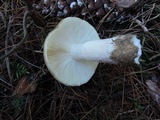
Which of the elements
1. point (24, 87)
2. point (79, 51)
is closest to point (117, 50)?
point (79, 51)

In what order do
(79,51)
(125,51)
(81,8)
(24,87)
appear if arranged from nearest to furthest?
(125,51), (79,51), (24,87), (81,8)

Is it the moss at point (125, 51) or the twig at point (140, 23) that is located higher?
the moss at point (125, 51)

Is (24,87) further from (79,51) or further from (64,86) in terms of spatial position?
(79,51)

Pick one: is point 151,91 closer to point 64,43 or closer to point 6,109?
point 64,43

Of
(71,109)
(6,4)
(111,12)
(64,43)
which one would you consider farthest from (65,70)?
(6,4)

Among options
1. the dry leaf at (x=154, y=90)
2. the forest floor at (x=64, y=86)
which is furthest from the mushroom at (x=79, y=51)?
the dry leaf at (x=154, y=90)

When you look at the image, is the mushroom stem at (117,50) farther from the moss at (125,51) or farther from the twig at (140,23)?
the twig at (140,23)
